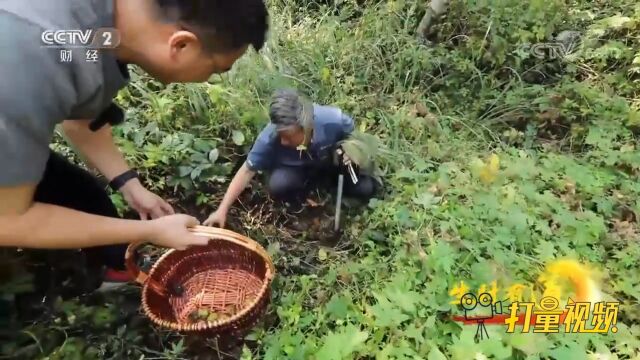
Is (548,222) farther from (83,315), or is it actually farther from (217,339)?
(83,315)

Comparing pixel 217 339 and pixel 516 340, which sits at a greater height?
pixel 516 340

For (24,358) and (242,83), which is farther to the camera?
(242,83)

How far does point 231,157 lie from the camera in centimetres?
291

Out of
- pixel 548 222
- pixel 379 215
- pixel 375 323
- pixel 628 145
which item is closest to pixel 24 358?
pixel 375 323

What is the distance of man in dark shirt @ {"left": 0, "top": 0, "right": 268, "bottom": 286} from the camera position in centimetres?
113

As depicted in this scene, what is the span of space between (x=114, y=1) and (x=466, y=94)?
2525 mm

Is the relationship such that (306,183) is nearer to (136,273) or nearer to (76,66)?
(136,273)

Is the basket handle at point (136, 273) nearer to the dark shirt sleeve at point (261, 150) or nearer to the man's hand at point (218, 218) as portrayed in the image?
the man's hand at point (218, 218)

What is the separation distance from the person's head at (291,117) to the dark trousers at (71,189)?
29.0 inches

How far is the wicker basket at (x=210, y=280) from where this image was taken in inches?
84.4

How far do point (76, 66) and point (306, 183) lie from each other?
1641mm

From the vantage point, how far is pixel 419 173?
283 centimetres

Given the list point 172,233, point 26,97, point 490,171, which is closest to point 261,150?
point 172,233

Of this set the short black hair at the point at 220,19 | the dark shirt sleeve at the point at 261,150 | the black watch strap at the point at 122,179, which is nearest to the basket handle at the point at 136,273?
the black watch strap at the point at 122,179
